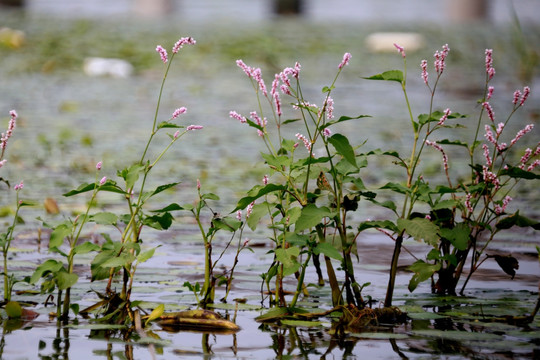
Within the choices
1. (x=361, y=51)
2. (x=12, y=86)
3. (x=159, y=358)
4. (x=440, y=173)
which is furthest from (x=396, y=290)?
(x=361, y=51)

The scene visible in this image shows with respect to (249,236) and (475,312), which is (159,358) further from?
(249,236)

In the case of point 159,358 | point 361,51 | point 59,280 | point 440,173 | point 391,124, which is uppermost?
point 361,51

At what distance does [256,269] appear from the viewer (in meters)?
3.07

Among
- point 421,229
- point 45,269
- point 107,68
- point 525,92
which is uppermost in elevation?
point 107,68

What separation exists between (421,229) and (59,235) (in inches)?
37.1

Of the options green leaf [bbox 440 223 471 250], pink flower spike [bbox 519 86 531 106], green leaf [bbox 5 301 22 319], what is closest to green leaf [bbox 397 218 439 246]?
green leaf [bbox 440 223 471 250]

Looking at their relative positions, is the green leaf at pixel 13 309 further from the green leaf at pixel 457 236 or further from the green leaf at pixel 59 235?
the green leaf at pixel 457 236

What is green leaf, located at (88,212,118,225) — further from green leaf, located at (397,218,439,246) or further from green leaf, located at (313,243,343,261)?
green leaf, located at (397,218,439,246)

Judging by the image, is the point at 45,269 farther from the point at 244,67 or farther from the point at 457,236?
the point at 457,236

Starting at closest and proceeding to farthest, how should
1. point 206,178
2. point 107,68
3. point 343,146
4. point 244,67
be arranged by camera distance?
1. point 343,146
2. point 244,67
3. point 206,178
4. point 107,68

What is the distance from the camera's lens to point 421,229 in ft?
7.82

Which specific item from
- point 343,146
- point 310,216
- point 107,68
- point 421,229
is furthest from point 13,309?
point 107,68

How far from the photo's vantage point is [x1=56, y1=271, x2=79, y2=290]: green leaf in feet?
7.43

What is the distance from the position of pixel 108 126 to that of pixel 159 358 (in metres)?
4.85
